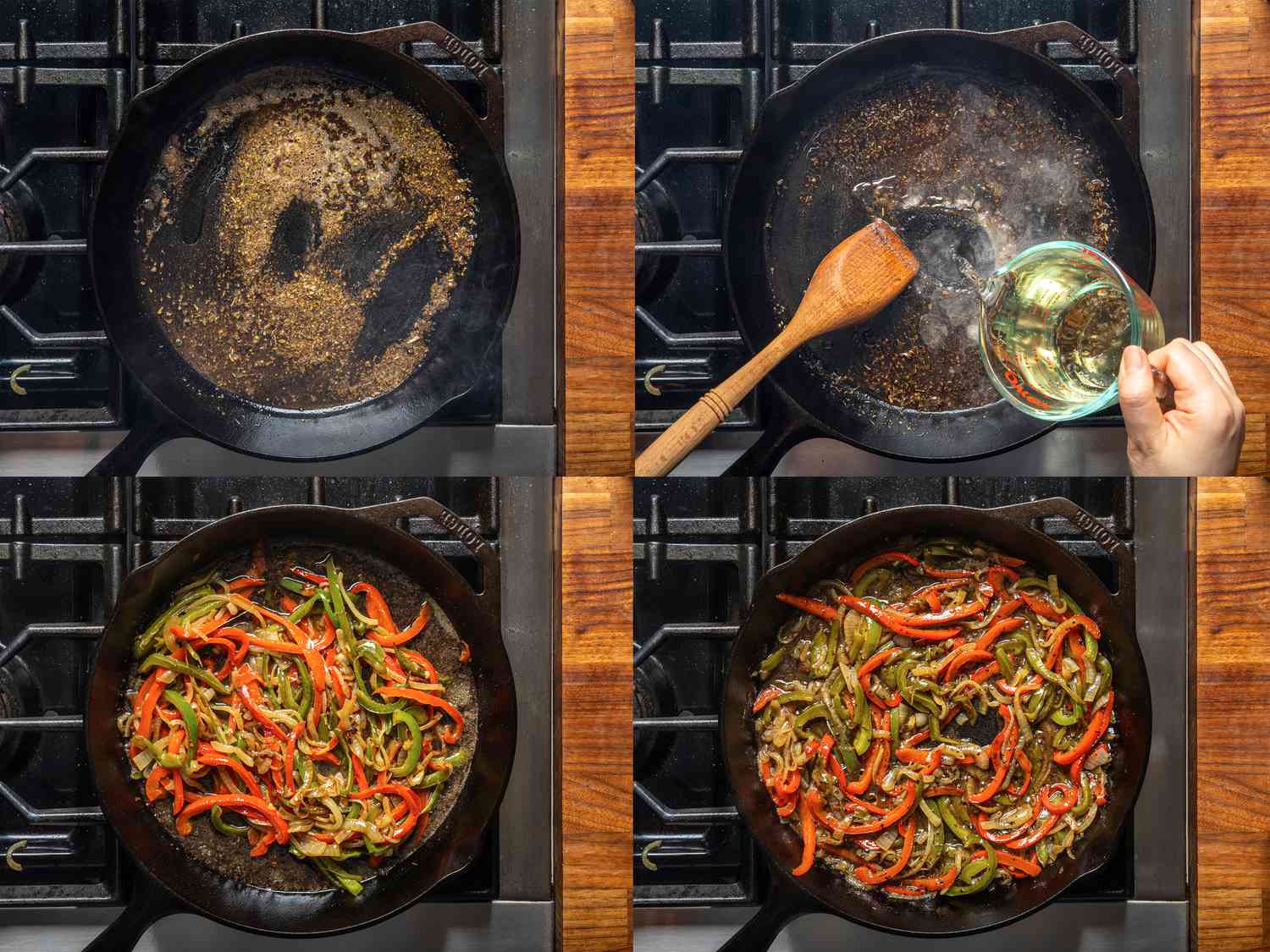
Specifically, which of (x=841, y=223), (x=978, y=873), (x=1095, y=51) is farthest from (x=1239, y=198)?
(x=978, y=873)

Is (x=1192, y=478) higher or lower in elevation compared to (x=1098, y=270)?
lower

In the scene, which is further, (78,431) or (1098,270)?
(78,431)

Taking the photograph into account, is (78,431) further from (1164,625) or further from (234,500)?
(1164,625)

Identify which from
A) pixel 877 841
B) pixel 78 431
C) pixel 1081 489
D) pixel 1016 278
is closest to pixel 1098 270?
pixel 1016 278

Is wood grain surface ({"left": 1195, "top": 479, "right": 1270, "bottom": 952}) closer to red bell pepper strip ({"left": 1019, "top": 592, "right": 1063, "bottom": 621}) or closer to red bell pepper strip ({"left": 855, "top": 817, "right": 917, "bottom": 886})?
red bell pepper strip ({"left": 1019, "top": 592, "right": 1063, "bottom": 621})

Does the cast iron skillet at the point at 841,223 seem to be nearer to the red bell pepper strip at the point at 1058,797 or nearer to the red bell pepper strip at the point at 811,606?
the red bell pepper strip at the point at 811,606

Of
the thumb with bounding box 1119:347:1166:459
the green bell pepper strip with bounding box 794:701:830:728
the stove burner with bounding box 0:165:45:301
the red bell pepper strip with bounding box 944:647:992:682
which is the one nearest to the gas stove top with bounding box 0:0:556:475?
the stove burner with bounding box 0:165:45:301
